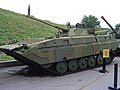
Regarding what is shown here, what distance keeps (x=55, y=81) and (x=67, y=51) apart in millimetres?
2051

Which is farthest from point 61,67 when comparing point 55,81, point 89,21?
point 89,21

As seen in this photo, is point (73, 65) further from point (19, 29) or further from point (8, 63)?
point (19, 29)

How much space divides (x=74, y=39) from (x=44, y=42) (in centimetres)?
196

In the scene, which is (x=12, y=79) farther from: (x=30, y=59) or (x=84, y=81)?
(x=84, y=81)

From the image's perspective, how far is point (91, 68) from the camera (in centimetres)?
1402

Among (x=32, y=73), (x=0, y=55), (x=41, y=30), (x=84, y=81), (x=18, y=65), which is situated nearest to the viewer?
(x=84, y=81)

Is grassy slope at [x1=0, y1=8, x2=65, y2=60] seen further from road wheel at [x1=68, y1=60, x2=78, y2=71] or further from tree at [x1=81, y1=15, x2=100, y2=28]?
road wheel at [x1=68, y1=60, x2=78, y2=71]

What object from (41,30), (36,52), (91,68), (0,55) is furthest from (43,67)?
(41,30)

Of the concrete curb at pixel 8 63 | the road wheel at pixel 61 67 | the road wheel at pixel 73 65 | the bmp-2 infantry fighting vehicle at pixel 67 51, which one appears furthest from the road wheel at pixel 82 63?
the concrete curb at pixel 8 63

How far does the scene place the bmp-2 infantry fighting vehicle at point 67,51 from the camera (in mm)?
11312

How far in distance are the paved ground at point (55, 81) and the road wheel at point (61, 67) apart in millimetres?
375

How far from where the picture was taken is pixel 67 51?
492 inches

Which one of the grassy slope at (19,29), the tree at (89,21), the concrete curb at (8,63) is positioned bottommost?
the concrete curb at (8,63)

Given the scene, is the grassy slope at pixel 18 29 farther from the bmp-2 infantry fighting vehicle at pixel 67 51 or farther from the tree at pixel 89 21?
the bmp-2 infantry fighting vehicle at pixel 67 51
